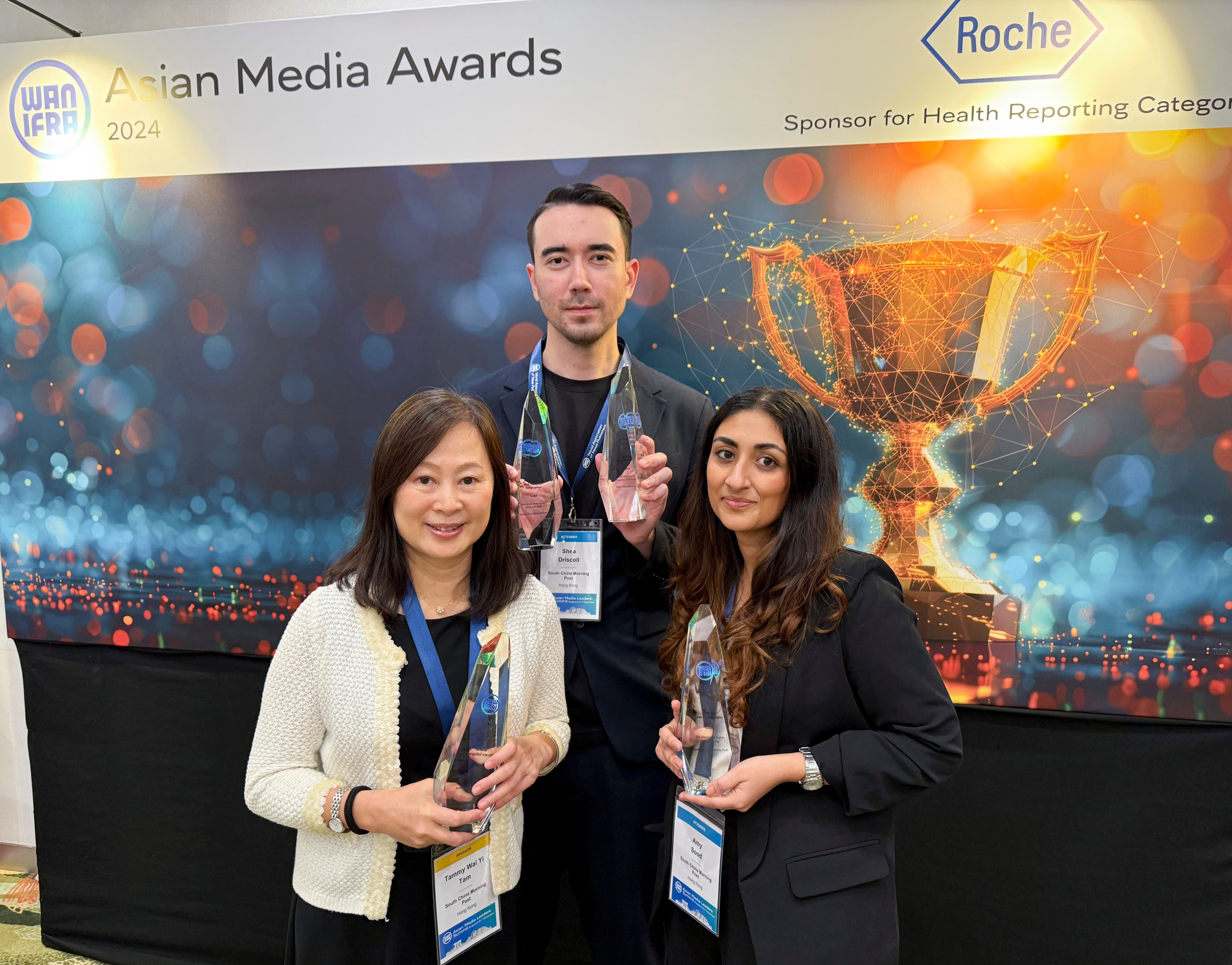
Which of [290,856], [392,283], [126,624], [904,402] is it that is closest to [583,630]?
[904,402]

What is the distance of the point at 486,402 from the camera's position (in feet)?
7.15

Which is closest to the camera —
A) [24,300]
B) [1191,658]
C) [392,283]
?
[1191,658]

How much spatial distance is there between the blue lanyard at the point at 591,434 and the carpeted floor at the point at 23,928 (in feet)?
9.04

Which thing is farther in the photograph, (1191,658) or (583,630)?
(1191,658)

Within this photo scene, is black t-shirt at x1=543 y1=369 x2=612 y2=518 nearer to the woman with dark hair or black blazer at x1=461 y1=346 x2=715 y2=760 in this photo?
black blazer at x1=461 y1=346 x2=715 y2=760

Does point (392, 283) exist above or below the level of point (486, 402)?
above

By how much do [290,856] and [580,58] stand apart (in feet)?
9.46

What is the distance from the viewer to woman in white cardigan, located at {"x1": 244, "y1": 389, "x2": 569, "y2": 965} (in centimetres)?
148

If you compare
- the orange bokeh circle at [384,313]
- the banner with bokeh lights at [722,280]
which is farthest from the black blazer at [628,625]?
the orange bokeh circle at [384,313]

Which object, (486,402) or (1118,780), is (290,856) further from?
(1118,780)

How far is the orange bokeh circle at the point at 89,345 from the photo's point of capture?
2.86m

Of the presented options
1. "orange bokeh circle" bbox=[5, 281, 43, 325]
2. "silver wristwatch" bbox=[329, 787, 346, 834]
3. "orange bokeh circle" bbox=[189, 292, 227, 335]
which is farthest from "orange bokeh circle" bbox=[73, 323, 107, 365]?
"silver wristwatch" bbox=[329, 787, 346, 834]

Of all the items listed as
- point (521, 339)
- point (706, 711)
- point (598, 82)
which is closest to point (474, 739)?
point (706, 711)

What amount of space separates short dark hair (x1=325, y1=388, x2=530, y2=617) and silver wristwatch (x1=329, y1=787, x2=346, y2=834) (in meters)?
0.33
